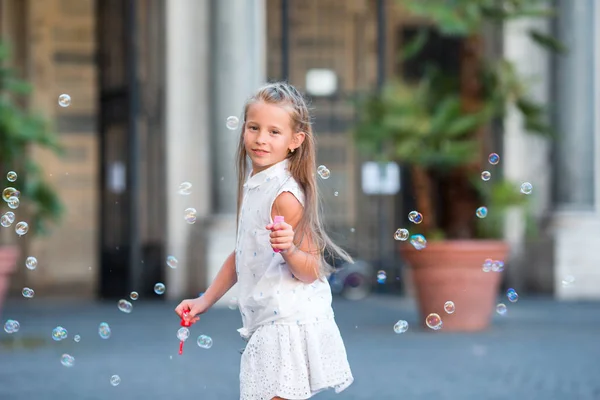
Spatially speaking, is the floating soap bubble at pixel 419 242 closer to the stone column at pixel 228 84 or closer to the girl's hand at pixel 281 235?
the girl's hand at pixel 281 235

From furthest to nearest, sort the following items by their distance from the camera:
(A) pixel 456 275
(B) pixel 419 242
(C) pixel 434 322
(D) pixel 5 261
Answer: (A) pixel 456 275, (D) pixel 5 261, (B) pixel 419 242, (C) pixel 434 322

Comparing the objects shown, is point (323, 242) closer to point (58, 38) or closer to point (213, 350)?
point (213, 350)

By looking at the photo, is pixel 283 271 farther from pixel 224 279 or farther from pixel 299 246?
pixel 224 279

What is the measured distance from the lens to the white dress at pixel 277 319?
297 cm

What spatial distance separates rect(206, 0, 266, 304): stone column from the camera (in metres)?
11.4

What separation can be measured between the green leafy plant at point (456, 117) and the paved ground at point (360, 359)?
1009mm

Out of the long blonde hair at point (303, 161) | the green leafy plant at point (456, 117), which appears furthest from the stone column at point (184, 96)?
the long blonde hair at point (303, 161)

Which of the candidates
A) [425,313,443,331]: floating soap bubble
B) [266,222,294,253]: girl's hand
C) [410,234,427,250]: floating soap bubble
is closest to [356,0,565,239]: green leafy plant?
[410,234,427,250]: floating soap bubble

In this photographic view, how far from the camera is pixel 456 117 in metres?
8.48

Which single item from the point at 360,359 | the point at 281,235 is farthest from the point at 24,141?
the point at 281,235

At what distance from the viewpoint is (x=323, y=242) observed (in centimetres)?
300

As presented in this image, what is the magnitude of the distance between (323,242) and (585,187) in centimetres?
940

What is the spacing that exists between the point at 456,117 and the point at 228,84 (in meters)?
3.61

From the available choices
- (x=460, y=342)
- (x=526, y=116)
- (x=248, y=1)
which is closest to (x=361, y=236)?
(x=248, y=1)
